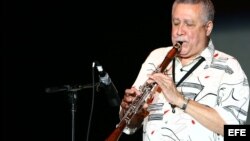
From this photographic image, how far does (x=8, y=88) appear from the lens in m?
3.49

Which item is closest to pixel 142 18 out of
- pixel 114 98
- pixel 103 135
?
pixel 103 135

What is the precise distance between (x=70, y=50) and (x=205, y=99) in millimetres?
1707

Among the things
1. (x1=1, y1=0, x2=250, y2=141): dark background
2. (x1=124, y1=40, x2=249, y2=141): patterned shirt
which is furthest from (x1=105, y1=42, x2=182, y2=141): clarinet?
(x1=1, y1=0, x2=250, y2=141): dark background

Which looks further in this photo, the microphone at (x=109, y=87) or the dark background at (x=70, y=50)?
the dark background at (x=70, y=50)

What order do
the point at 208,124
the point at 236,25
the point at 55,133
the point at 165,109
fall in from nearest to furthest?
the point at 208,124 → the point at 165,109 → the point at 236,25 → the point at 55,133

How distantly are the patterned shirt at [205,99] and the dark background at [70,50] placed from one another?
1195 millimetres

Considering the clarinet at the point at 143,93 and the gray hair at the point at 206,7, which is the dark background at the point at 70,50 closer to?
the gray hair at the point at 206,7

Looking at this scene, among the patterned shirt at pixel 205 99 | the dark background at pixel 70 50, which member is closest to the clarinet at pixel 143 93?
the patterned shirt at pixel 205 99

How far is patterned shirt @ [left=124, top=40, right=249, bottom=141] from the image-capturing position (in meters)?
2.11

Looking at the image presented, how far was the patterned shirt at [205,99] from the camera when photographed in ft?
6.93

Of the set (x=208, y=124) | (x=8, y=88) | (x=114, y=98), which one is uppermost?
(x=8, y=88)

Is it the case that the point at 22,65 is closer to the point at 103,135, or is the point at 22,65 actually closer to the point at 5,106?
the point at 5,106

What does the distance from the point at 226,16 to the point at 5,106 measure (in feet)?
5.66

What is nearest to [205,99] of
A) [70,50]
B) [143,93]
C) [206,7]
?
[143,93]
